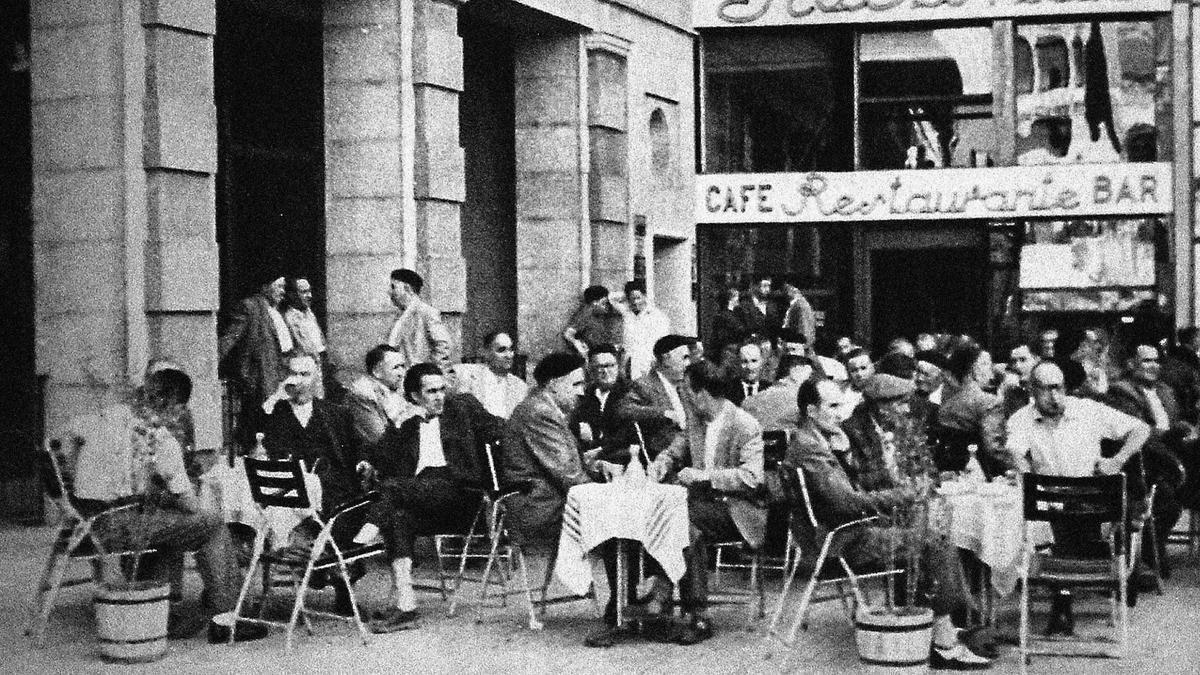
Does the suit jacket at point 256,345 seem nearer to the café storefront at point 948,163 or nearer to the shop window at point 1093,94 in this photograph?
the café storefront at point 948,163

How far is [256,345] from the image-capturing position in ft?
55.3

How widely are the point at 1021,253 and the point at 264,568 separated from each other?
17.2 m

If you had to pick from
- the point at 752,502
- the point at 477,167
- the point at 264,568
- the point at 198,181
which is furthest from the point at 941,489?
the point at 477,167

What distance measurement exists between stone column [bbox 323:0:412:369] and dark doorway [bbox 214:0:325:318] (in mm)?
1402

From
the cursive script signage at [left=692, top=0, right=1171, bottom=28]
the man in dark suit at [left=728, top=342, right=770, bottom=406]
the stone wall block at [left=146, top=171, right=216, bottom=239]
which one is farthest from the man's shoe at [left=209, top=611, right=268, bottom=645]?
the cursive script signage at [left=692, top=0, right=1171, bottom=28]

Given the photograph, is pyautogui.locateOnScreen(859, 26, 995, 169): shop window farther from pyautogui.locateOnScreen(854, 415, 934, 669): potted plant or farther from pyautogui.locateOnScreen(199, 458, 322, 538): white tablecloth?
pyautogui.locateOnScreen(854, 415, 934, 669): potted plant

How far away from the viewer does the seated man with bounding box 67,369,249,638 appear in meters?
10.4

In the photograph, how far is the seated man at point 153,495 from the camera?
10359 millimetres

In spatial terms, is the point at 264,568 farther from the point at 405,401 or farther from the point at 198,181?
the point at 198,181

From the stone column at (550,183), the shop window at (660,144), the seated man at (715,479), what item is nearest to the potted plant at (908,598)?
the seated man at (715,479)

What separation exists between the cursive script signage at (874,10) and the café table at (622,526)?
56.6 ft

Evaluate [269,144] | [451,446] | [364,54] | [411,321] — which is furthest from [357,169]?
[451,446]

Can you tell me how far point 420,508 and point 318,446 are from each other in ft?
2.42

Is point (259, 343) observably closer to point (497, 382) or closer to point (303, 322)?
point (303, 322)
